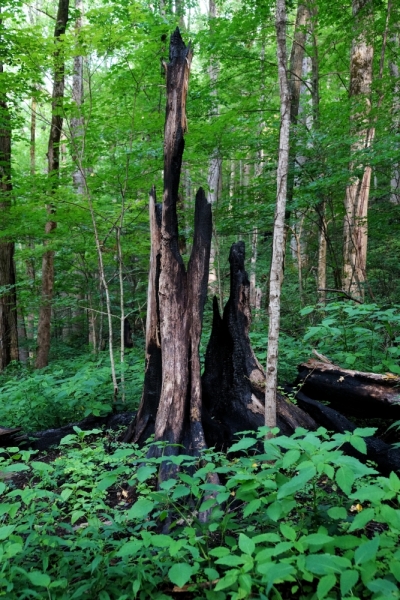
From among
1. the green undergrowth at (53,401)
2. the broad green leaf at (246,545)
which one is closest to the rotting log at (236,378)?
the green undergrowth at (53,401)

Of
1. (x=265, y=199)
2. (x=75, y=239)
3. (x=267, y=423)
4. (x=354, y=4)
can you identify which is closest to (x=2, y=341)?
(x=75, y=239)

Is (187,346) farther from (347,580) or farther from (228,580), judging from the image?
(347,580)

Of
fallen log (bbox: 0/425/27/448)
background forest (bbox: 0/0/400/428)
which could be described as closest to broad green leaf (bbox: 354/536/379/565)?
background forest (bbox: 0/0/400/428)

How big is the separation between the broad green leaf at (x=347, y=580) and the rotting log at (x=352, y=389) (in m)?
2.81

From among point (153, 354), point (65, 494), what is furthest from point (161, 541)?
point (153, 354)

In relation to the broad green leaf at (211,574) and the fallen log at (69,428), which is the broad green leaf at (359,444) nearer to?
the broad green leaf at (211,574)

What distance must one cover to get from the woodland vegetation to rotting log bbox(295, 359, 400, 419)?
0.02m

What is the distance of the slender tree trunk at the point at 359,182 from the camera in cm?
690

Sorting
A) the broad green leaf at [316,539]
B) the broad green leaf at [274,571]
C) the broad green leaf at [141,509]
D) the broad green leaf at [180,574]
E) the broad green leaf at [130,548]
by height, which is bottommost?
the broad green leaf at [130,548]

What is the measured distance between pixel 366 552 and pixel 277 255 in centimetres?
254

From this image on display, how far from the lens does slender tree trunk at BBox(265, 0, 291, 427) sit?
11.3 ft

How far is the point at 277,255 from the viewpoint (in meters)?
3.51

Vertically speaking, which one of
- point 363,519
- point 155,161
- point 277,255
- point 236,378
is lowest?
point 236,378

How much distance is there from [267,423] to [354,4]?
831 cm
